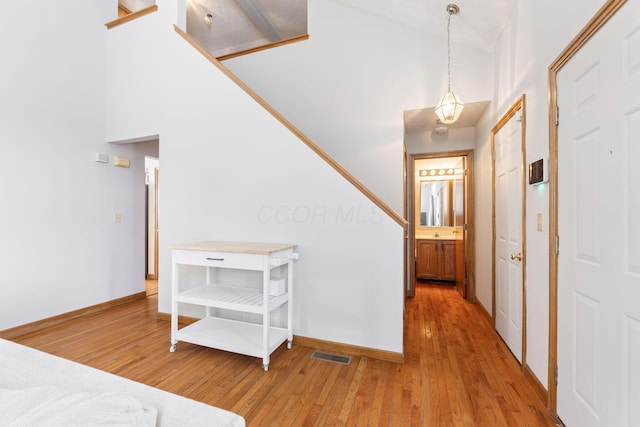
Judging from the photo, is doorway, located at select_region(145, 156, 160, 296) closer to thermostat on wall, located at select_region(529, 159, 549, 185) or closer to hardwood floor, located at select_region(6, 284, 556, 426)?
hardwood floor, located at select_region(6, 284, 556, 426)

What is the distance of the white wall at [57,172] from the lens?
8.69 ft

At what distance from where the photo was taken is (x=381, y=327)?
2.23 m

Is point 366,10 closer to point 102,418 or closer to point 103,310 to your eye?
point 102,418

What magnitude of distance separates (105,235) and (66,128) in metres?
1.26

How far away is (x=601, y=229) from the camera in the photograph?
1264 mm

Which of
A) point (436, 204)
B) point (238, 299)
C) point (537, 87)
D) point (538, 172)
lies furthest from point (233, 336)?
point (436, 204)

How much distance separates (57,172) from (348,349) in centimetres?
345

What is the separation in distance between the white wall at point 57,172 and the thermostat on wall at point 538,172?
432 cm

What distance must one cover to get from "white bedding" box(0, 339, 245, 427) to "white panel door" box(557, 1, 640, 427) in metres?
1.51

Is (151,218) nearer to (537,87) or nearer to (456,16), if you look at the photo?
(456,16)

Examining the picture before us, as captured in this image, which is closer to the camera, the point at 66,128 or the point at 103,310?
the point at 66,128

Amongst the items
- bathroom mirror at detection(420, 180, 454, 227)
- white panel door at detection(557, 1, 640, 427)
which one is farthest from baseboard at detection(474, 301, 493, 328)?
bathroom mirror at detection(420, 180, 454, 227)

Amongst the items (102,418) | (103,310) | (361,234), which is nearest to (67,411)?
(102,418)

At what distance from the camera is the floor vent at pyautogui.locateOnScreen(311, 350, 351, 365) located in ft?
7.20
